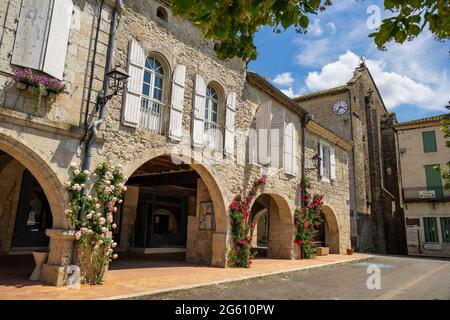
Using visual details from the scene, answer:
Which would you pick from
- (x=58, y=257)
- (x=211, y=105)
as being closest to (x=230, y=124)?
(x=211, y=105)

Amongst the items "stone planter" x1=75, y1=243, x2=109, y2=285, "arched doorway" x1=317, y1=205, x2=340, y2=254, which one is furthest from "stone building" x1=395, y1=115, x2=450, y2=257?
"stone planter" x1=75, y1=243, x2=109, y2=285

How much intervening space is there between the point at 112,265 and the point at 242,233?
3498mm

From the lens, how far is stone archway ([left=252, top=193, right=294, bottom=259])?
1178 centimetres

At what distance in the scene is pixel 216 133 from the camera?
923 cm

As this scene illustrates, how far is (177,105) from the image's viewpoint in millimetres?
7926

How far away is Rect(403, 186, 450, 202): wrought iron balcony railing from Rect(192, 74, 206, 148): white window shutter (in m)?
17.5

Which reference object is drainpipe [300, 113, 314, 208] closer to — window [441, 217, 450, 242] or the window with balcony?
the window with balcony

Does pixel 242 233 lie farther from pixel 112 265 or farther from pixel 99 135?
pixel 99 135

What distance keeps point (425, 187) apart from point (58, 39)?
2171 cm

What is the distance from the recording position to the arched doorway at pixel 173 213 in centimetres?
909

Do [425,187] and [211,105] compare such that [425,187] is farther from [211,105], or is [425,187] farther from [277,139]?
[211,105]

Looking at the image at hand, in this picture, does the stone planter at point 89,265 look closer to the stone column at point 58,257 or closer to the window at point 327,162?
the stone column at point 58,257

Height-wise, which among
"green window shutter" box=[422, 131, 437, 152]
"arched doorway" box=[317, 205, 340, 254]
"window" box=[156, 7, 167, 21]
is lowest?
"arched doorway" box=[317, 205, 340, 254]
